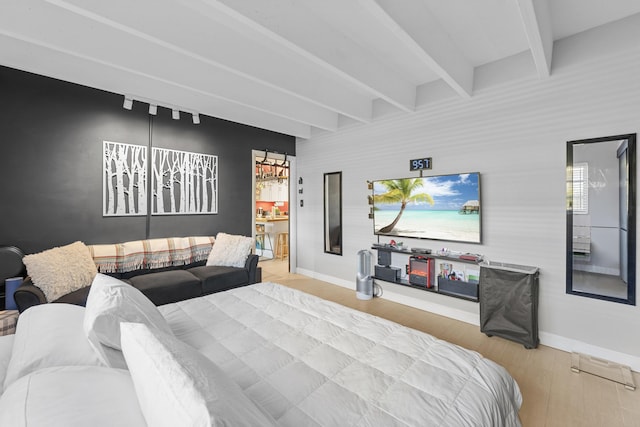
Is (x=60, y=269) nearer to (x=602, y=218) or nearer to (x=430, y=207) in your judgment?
(x=430, y=207)

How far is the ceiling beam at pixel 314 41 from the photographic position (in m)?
1.93

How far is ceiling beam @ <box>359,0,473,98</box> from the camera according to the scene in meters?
1.92

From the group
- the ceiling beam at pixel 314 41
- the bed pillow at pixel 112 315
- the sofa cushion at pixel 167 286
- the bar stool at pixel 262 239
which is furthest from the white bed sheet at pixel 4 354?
the bar stool at pixel 262 239

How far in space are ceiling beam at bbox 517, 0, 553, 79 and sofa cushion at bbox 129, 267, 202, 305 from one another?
155 inches

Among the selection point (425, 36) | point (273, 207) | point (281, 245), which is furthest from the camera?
point (273, 207)

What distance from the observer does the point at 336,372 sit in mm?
1329

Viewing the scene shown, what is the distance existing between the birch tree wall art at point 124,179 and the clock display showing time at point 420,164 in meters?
3.70

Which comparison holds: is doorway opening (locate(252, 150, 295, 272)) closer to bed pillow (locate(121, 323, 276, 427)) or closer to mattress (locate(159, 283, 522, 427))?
mattress (locate(159, 283, 522, 427))

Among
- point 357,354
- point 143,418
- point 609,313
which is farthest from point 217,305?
point 609,313

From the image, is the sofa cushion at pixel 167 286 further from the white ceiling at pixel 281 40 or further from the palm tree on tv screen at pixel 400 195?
the palm tree on tv screen at pixel 400 195

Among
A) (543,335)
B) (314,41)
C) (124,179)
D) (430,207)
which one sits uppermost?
(314,41)

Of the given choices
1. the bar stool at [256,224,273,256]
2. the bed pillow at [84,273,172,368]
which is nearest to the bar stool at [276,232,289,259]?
the bar stool at [256,224,273,256]

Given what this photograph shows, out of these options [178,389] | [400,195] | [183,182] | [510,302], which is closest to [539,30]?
[400,195]

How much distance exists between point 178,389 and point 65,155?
3795mm
